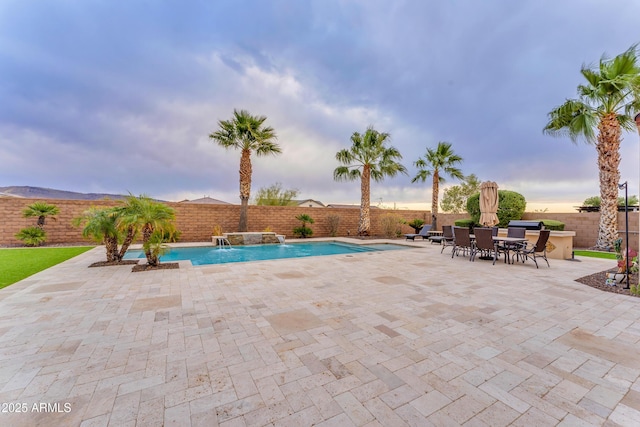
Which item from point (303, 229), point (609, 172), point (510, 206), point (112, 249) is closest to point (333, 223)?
point (303, 229)

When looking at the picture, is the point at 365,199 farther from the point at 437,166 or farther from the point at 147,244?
the point at 147,244

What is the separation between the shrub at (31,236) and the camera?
10.6 m

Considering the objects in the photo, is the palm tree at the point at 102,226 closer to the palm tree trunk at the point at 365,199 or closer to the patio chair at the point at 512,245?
the patio chair at the point at 512,245

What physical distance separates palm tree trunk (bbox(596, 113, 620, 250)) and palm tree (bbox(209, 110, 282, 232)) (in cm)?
1519

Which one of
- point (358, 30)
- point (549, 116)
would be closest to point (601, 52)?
point (549, 116)

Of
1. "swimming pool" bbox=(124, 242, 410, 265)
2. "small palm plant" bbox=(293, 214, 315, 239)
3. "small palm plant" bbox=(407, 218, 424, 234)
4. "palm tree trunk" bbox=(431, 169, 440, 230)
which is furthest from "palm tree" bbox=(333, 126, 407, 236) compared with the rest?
"small palm plant" bbox=(407, 218, 424, 234)

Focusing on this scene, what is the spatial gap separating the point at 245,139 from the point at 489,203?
40.0ft

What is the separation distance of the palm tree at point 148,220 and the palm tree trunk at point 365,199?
38.3 ft

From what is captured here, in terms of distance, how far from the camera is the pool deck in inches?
68.7

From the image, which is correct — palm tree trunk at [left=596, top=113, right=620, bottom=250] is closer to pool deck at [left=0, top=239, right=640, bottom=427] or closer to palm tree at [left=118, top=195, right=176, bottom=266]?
pool deck at [left=0, top=239, right=640, bottom=427]

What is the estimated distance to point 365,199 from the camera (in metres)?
16.3

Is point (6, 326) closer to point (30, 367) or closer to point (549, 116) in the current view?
point (30, 367)

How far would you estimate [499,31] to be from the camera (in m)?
10.4

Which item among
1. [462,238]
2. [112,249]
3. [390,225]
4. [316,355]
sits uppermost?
[390,225]
